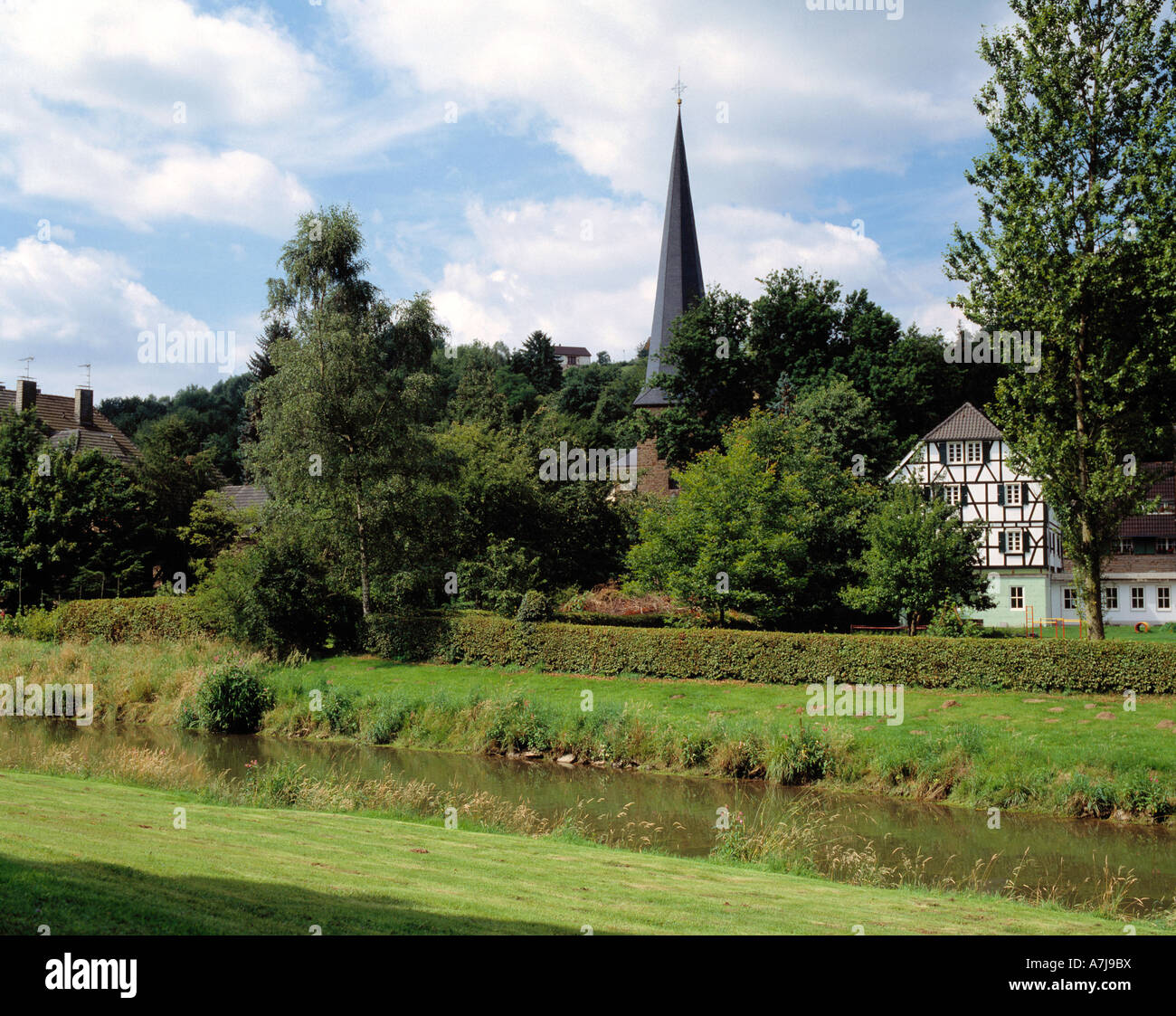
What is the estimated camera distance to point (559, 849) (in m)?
12.9

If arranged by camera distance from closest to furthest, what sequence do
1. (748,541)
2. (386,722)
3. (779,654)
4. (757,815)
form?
(757,815) → (386,722) → (779,654) → (748,541)

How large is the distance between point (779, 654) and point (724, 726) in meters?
5.74

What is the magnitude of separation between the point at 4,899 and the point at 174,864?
2.30 meters

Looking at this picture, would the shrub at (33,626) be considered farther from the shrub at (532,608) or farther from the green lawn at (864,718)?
the shrub at (532,608)

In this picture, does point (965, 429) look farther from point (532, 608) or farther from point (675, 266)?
point (532, 608)

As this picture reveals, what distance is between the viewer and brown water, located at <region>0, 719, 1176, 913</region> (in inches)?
592

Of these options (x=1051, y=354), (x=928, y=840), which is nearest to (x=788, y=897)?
(x=928, y=840)

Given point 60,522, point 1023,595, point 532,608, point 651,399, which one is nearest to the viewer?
point 532,608

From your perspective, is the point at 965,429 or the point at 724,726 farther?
the point at 965,429

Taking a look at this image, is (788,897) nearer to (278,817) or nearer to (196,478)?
(278,817)

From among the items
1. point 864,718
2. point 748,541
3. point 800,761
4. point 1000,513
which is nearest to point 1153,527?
point 1000,513

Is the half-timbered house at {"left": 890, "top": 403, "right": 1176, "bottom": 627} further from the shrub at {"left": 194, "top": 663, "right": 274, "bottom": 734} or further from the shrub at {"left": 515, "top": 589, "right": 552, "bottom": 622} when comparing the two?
the shrub at {"left": 194, "top": 663, "right": 274, "bottom": 734}

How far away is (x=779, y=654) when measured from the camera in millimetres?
28125
